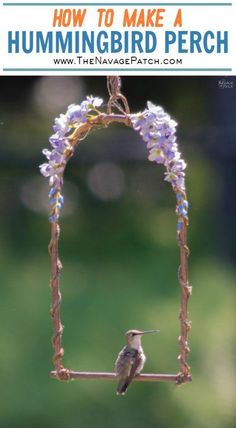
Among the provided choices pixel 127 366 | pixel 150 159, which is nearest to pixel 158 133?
pixel 150 159

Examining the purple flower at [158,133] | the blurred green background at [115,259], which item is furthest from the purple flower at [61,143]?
the blurred green background at [115,259]

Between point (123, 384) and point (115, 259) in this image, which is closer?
point (123, 384)

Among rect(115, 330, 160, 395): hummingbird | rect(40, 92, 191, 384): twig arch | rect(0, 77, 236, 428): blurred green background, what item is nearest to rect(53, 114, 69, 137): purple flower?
rect(40, 92, 191, 384): twig arch

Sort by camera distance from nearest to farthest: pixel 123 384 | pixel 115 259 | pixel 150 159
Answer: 1. pixel 150 159
2. pixel 123 384
3. pixel 115 259

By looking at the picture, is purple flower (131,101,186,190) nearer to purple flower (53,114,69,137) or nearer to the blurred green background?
purple flower (53,114,69,137)

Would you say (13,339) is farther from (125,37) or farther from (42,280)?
(125,37)

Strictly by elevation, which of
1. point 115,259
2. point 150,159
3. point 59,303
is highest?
point 150,159

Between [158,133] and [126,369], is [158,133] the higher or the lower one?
the higher one

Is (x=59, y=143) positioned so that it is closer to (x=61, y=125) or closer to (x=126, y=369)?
(x=61, y=125)

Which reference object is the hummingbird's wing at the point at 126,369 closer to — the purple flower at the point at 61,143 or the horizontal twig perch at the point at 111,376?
the horizontal twig perch at the point at 111,376
